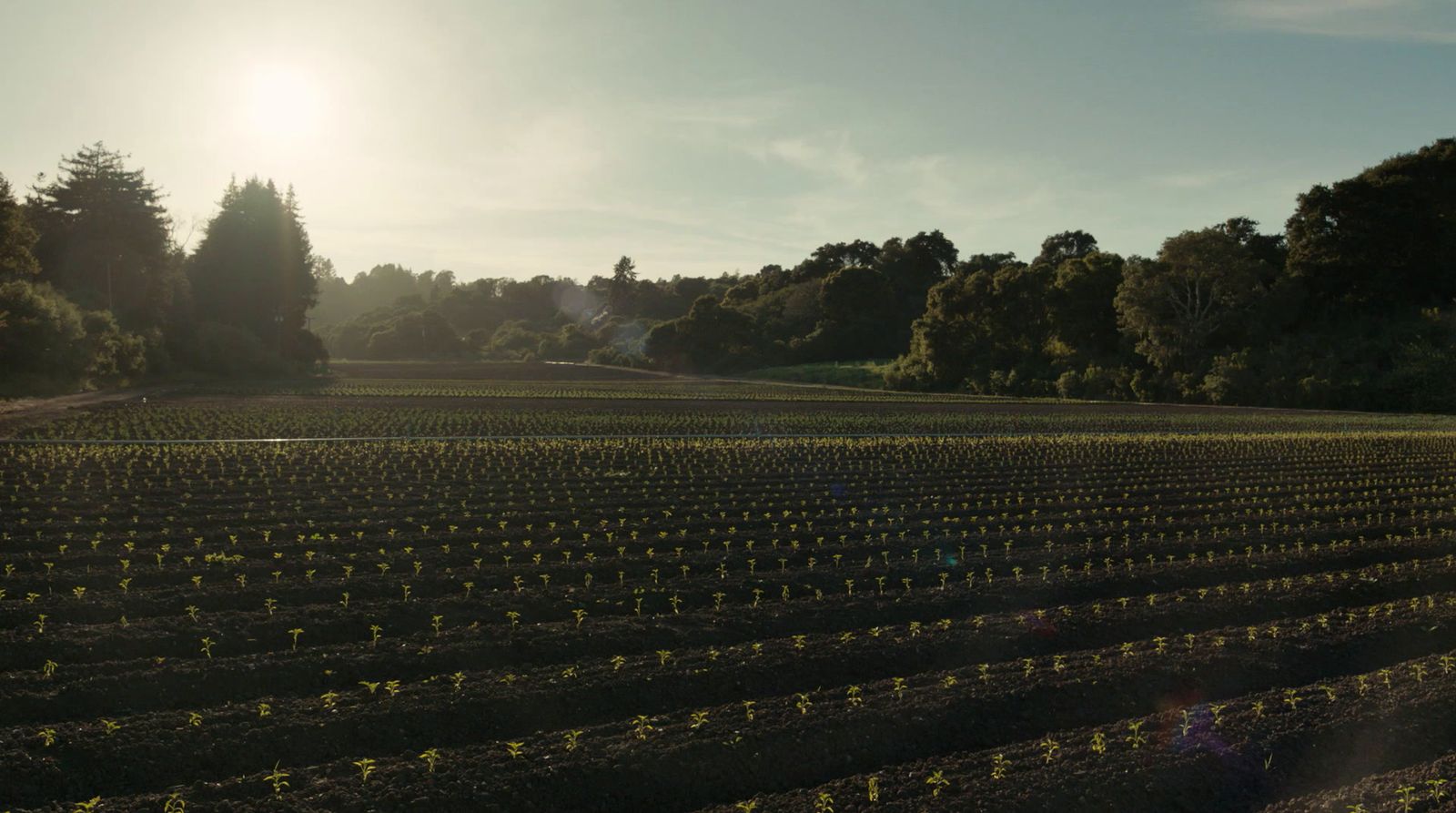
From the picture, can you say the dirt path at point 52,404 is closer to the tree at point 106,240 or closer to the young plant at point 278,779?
the tree at point 106,240

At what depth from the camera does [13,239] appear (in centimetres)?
3784

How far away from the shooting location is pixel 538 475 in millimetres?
18000

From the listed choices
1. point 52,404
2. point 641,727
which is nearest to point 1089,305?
point 52,404

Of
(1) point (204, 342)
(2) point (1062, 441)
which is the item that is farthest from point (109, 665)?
(1) point (204, 342)

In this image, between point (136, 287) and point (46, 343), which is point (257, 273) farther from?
point (46, 343)

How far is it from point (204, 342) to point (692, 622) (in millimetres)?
53875

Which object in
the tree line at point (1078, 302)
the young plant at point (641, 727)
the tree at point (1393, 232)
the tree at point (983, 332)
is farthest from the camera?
the tree at point (983, 332)

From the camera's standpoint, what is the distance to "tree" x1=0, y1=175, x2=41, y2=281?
122 feet

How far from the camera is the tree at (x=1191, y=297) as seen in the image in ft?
154

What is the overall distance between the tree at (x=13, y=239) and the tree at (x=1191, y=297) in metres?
47.8

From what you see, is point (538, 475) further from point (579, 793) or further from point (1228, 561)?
point (579, 793)

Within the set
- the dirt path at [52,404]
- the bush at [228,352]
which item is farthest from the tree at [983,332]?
the dirt path at [52,404]

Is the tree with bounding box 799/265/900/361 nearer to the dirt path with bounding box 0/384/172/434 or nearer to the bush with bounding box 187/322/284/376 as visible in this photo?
the bush with bounding box 187/322/284/376

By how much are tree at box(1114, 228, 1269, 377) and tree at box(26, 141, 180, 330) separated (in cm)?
4935
